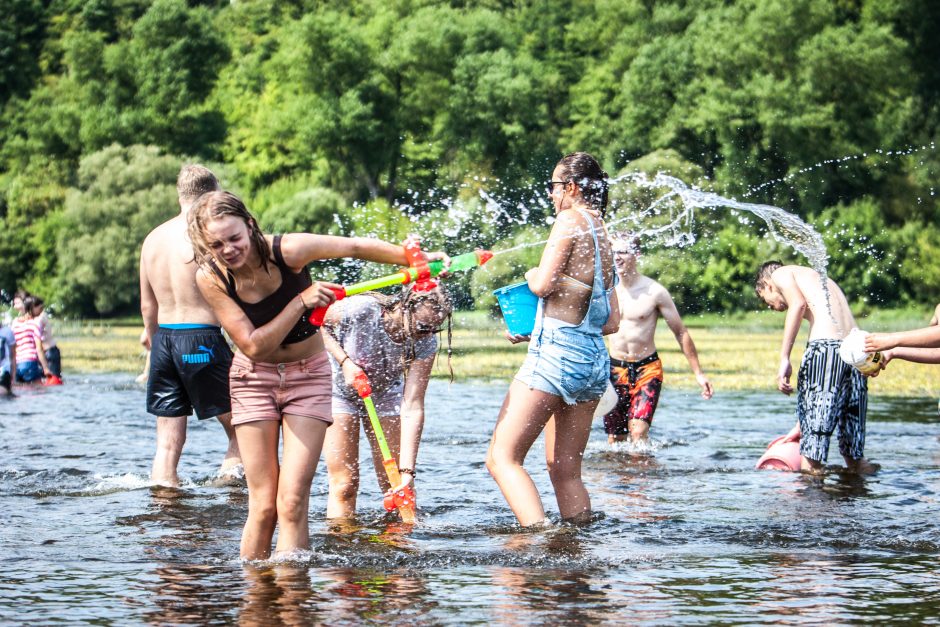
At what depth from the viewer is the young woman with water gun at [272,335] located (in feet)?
16.8

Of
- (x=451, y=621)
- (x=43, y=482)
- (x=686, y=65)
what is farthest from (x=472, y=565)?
(x=686, y=65)

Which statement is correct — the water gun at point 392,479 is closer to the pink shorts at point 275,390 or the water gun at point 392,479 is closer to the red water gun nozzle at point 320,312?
the pink shorts at point 275,390

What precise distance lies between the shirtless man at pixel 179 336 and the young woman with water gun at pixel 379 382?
1125 millimetres

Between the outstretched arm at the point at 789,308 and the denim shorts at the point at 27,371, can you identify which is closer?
the outstretched arm at the point at 789,308

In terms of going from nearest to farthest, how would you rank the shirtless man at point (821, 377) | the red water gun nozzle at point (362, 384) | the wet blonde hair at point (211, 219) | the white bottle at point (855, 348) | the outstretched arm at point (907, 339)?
1. the wet blonde hair at point (211, 219)
2. the outstretched arm at point (907, 339)
3. the red water gun nozzle at point (362, 384)
4. the white bottle at point (855, 348)
5. the shirtless man at point (821, 377)

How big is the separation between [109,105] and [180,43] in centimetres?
454

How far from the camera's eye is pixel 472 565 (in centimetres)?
600

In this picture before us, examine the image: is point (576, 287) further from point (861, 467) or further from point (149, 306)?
point (861, 467)

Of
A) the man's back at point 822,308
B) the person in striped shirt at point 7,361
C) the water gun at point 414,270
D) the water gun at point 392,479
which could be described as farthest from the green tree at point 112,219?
the water gun at point 414,270

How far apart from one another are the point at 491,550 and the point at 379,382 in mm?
1138

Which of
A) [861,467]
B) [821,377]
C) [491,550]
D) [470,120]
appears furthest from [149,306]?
[470,120]

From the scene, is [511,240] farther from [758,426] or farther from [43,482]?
[43,482]

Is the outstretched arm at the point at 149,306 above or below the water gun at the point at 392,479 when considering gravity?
above

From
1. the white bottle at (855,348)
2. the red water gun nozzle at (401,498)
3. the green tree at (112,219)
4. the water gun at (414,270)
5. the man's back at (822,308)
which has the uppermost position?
the green tree at (112,219)
